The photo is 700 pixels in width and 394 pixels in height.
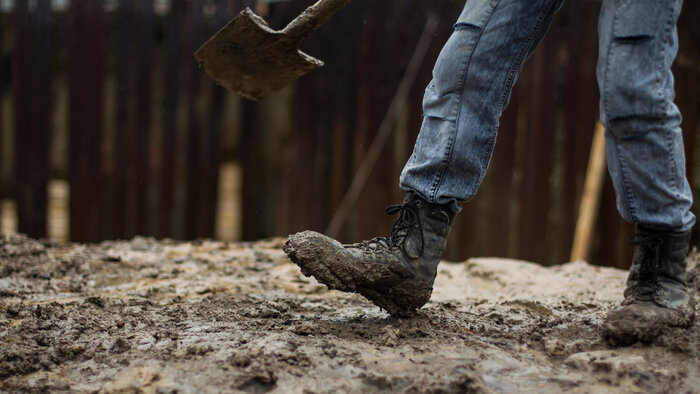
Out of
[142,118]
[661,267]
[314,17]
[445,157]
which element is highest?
[314,17]

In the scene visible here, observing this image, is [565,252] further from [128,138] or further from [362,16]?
[128,138]

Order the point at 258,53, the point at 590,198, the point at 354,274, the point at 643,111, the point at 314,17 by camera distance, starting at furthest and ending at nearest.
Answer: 1. the point at 590,198
2. the point at 258,53
3. the point at 314,17
4. the point at 354,274
5. the point at 643,111

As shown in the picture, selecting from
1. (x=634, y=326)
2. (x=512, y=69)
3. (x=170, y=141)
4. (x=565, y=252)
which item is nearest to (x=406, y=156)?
(x=565, y=252)

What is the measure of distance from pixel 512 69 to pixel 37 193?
134 inches

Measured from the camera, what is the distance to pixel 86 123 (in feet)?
13.0

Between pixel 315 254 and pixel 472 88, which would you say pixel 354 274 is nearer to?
pixel 315 254

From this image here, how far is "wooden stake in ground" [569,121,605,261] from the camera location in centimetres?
378

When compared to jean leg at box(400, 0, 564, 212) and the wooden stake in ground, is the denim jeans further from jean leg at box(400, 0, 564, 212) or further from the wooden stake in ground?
the wooden stake in ground

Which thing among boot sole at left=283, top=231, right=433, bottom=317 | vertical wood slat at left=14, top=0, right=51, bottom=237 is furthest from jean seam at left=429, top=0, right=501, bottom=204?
vertical wood slat at left=14, top=0, right=51, bottom=237

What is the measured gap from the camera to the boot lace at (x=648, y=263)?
5.52 ft

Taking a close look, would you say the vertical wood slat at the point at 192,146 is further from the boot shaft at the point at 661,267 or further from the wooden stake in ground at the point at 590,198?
the boot shaft at the point at 661,267

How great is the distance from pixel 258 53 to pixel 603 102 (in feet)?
3.83

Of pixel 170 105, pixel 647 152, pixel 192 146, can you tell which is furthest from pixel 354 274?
pixel 170 105

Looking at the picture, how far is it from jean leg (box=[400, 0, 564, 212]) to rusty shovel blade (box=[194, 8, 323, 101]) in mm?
626
